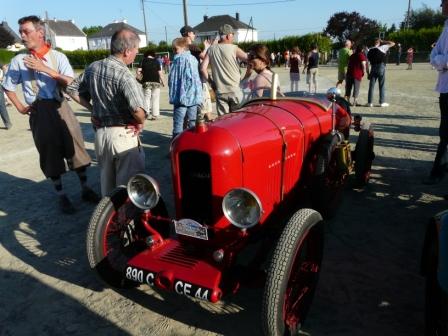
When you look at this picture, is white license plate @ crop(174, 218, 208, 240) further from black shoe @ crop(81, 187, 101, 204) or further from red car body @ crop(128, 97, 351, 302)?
black shoe @ crop(81, 187, 101, 204)

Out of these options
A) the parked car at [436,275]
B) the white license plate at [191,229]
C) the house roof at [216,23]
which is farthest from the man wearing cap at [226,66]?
the house roof at [216,23]

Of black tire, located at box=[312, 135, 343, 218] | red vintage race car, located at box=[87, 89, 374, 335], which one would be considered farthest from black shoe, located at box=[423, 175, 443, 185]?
red vintage race car, located at box=[87, 89, 374, 335]

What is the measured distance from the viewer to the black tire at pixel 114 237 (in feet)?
8.80

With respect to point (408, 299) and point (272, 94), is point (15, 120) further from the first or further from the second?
point (408, 299)

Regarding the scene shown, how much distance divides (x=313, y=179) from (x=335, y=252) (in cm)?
66

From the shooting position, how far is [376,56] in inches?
366

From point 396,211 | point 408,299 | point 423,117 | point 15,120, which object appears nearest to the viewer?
point 408,299

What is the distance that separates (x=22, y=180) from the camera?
5.56 meters

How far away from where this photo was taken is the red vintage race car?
2.23m

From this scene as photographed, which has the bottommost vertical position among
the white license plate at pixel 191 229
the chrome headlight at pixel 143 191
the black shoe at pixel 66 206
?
the black shoe at pixel 66 206

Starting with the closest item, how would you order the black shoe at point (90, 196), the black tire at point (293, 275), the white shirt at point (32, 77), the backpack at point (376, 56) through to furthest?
1. the black tire at point (293, 275)
2. the white shirt at point (32, 77)
3. the black shoe at point (90, 196)
4. the backpack at point (376, 56)

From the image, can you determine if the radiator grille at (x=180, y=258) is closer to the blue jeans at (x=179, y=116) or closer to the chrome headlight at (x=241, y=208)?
the chrome headlight at (x=241, y=208)

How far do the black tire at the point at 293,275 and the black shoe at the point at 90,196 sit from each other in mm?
2830

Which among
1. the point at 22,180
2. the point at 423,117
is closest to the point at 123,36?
the point at 22,180
